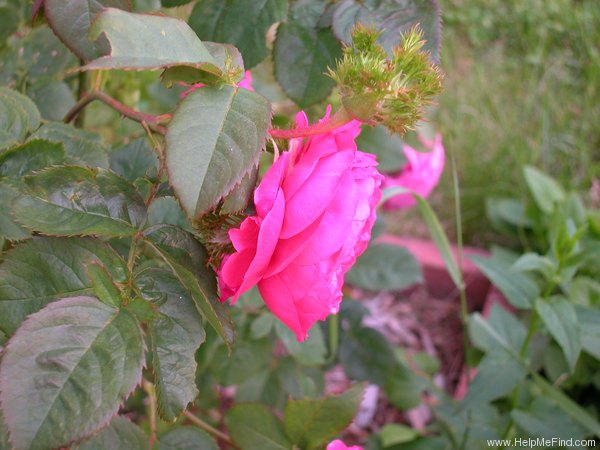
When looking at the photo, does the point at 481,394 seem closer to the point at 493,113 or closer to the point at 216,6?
the point at 216,6

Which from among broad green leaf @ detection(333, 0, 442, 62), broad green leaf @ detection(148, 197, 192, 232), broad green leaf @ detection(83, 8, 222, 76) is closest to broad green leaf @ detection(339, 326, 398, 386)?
broad green leaf @ detection(148, 197, 192, 232)

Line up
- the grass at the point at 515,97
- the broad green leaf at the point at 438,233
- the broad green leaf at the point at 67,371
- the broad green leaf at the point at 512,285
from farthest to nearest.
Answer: the grass at the point at 515,97, the broad green leaf at the point at 512,285, the broad green leaf at the point at 438,233, the broad green leaf at the point at 67,371

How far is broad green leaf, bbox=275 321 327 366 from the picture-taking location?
88 centimetres

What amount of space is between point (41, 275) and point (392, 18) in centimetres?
35

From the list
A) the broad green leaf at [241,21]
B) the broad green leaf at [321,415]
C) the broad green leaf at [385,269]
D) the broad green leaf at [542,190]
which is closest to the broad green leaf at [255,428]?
the broad green leaf at [321,415]

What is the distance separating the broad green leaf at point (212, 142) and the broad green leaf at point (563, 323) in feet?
2.12

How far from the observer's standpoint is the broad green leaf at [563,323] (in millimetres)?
883

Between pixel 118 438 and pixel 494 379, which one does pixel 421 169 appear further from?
pixel 118 438

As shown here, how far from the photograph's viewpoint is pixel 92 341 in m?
0.39

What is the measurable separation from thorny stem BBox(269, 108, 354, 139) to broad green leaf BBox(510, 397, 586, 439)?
0.73 meters

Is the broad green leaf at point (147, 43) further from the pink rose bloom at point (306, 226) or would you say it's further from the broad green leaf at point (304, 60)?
the broad green leaf at point (304, 60)

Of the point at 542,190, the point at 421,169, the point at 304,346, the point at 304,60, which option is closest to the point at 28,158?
the point at 304,60

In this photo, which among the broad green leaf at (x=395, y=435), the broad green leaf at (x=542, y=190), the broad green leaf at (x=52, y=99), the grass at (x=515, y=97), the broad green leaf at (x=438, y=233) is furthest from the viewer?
the grass at (x=515, y=97)

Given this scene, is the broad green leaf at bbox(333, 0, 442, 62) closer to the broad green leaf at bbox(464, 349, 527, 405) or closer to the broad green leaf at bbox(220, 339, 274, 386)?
the broad green leaf at bbox(220, 339, 274, 386)
